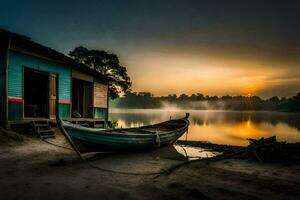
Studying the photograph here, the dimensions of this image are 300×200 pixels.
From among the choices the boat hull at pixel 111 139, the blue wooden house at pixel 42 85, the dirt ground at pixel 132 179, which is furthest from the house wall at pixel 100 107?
the dirt ground at pixel 132 179

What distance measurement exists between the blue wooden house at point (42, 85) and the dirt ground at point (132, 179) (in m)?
2.32

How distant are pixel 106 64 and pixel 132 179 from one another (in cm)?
2421

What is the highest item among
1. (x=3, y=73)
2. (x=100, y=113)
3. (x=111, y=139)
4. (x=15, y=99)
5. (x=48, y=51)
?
(x=48, y=51)

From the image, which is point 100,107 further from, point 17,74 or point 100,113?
point 17,74

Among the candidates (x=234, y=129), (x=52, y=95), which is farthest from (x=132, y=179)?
(x=234, y=129)

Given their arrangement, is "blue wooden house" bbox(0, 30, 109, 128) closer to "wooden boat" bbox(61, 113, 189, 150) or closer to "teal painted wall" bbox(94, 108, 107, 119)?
"teal painted wall" bbox(94, 108, 107, 119)

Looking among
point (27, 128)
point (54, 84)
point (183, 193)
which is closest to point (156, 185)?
point (183, 193)

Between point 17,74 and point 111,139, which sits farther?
point 17,74


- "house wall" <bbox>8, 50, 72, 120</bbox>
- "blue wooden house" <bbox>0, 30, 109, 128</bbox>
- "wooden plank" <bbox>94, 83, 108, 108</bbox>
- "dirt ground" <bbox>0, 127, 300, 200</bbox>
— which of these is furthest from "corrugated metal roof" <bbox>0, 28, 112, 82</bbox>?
"dirt ground" <bbox>0, 127, 300, 200</bbox>

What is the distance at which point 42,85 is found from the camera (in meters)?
16.5

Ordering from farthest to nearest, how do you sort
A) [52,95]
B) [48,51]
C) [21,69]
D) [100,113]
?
[100,113] < [52,95] < [48,51] < [21,69]

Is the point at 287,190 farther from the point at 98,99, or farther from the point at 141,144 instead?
the point at 98,99

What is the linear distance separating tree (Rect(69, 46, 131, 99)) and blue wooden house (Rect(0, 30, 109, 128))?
33.2 ft

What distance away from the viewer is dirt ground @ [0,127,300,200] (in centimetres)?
510
